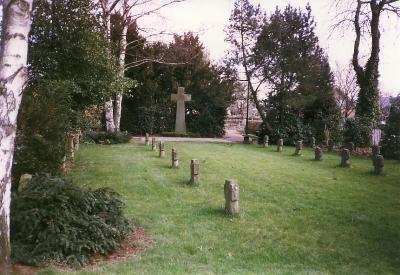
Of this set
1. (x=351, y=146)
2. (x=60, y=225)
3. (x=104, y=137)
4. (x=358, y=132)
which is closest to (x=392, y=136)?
A: (x=351, y=146)

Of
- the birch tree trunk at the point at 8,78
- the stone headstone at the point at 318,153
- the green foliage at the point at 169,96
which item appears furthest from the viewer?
the green foliage at the point at 169,96

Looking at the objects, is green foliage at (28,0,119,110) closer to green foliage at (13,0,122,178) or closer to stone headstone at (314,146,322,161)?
green foliage at (13,0,122,178)

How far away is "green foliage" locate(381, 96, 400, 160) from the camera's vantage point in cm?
1859

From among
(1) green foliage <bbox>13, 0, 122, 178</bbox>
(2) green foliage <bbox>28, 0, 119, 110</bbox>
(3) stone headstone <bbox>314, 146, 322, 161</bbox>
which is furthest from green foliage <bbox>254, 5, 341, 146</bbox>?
(2) green foliage <bbox>28, 0, 119, 110</bbox>

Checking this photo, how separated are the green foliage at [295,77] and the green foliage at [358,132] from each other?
303 centimetres

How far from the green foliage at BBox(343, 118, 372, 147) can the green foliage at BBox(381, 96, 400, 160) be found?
1.95 m

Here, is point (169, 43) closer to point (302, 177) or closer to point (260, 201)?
point (302, 177)

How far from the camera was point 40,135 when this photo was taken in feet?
28.7

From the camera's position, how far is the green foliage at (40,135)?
8609 mm

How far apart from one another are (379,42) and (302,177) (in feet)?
44.6

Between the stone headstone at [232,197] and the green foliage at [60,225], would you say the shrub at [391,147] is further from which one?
the green foliage at [60,225]

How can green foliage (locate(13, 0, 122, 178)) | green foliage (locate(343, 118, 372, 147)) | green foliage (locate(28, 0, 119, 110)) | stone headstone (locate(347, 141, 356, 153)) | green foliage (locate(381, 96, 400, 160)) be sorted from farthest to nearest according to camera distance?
green foliage (locate(343, 118, 372, 147)) → stone headstone (locate(347, 141, 356, 153)) → green foliage (locate(381, 96, 400, 160)) → green foliage (locate(28, 0, 119, 110)) → green foliage (locate(13, 0, 122, 178))

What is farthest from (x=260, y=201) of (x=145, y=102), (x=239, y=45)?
(x=145, y=102)

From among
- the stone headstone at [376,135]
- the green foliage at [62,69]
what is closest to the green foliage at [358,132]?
the stone headstone at [376,135]
